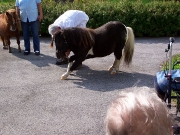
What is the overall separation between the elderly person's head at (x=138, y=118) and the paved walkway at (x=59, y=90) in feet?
11.6

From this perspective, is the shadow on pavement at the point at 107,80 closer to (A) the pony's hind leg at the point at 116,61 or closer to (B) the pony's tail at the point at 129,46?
(A) the pony's hind leg at the point at 116,61

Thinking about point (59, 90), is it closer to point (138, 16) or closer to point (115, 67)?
point (115, 67)

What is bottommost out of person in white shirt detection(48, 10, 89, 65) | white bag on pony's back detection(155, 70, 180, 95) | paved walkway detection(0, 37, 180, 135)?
paved walkway detection(0, 37, 180, 135)

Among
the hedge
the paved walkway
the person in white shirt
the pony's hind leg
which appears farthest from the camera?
the hedge

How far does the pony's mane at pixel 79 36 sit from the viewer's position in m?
7.21

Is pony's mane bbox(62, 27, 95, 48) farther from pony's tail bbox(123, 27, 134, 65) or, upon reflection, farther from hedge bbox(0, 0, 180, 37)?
hedge bbox(0, 0, 180, 37)

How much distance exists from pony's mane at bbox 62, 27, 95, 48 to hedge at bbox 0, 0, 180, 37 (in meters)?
4.64

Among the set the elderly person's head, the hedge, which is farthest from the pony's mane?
the elderly person's head

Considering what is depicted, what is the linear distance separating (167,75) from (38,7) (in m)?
5.75

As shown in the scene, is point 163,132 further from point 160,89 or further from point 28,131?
point 28,131

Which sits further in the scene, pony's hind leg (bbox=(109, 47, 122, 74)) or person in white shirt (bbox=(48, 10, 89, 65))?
pony's hind leg (bbox=(109, 47, 122, 74))

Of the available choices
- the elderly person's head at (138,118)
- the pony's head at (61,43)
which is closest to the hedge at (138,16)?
the pony's head at (61,43)

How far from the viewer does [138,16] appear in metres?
12.0

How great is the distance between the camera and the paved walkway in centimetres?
539
